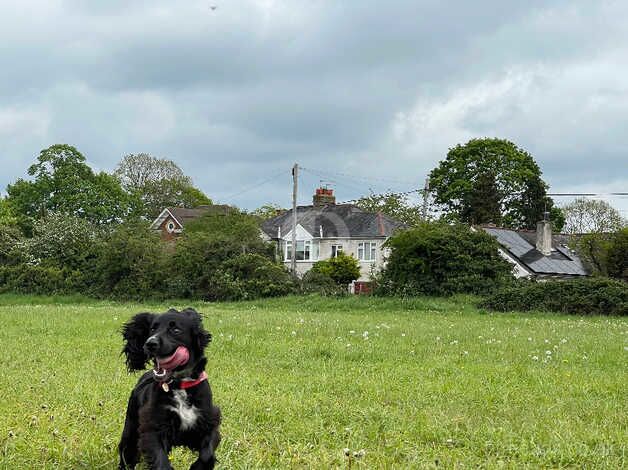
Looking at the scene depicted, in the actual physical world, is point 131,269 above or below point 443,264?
below

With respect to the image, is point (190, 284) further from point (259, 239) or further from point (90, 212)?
point (90, 212)

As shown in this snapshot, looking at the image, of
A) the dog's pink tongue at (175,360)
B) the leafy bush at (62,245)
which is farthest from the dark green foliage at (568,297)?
the dog's pink tongue at (175,360)

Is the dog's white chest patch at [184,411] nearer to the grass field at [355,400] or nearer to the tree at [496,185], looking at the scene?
the grass field at [355,400]

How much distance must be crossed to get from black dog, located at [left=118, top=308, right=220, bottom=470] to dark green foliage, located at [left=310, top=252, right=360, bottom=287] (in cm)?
4706

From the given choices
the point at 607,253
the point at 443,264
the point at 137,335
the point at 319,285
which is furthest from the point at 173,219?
the point at 137,335

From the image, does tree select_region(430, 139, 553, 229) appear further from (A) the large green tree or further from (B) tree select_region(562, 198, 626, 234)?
(A) the large green tree

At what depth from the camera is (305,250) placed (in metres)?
63.2

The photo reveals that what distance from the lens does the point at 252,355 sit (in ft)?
39.4

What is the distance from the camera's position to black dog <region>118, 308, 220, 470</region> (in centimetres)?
466

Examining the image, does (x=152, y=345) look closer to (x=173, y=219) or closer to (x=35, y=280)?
(x=35, y=280)

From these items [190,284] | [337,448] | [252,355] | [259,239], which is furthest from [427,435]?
[259,239]

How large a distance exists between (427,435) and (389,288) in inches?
1172

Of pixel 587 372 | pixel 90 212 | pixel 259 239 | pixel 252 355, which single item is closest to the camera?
pixel 587 372

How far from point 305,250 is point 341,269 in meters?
11.1
